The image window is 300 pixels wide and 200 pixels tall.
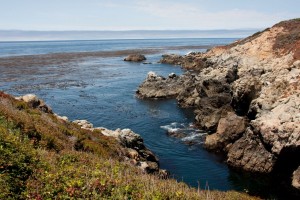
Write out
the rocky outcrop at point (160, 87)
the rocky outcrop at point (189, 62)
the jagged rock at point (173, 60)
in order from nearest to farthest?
the rocky outcrop at point (160, 87) → the rocky outcrop at point (189, 62) → the jagged rock at point (173, 60)

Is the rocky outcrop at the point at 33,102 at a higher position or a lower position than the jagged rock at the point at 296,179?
higher

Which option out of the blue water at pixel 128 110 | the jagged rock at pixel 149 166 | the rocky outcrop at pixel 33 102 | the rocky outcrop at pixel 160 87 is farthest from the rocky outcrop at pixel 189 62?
the jagged rock at pixel 149 166

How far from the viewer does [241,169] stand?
34.5 m

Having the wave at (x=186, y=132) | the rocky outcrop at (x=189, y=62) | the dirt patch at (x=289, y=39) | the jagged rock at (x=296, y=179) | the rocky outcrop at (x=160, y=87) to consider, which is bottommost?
the wave at (x=186, y=132)

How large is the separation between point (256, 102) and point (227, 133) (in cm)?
511

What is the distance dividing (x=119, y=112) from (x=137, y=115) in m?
3.72

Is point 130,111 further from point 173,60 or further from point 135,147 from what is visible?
point 173,60

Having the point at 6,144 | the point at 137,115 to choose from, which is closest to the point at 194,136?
the point at 137,115

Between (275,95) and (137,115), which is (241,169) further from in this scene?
(137,115)

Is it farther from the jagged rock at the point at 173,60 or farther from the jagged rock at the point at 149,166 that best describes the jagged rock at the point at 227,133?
the jagged rock at the point at 173,60

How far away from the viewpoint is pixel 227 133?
4019 centimetres

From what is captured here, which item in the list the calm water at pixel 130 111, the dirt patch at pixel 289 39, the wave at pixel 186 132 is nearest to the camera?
the calm water at pixel 130 111

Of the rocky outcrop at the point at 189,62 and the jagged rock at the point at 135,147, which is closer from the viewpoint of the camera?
the jagged rock at the point at 135,147

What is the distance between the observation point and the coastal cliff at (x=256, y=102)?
32094 mm
